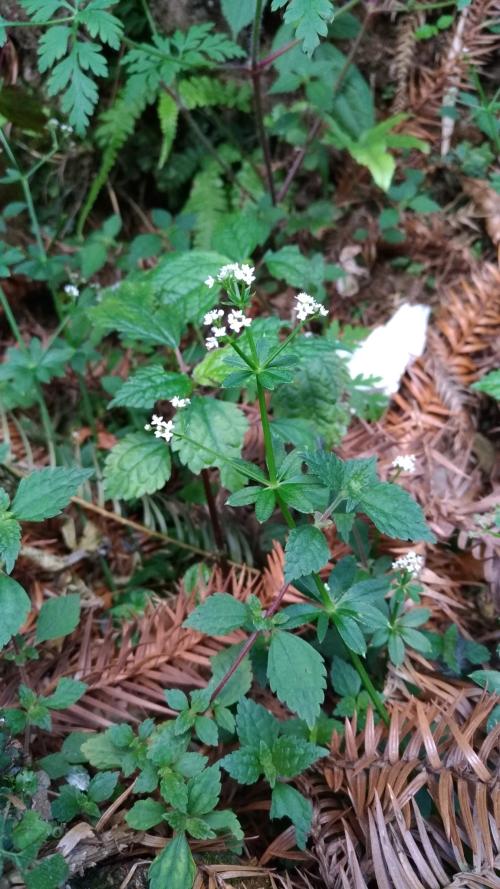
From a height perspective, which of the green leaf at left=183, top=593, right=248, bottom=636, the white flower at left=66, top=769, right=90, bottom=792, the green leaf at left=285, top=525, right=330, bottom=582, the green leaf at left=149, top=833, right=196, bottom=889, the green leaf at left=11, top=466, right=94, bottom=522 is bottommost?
the white flower at left=66, top=769, right=90, bottom=792

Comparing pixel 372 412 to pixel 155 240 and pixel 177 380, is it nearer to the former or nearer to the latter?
pixel 177 380

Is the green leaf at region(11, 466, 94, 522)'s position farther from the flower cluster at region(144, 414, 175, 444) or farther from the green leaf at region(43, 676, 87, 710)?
the green leaf at region(43, 676, 87, 710)

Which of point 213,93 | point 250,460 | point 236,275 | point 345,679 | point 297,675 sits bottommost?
point 345,679

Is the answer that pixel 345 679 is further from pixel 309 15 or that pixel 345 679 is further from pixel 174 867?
pixel 309 15

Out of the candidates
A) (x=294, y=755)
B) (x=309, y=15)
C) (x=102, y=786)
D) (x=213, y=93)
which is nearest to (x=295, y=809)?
(x=294, y=755)

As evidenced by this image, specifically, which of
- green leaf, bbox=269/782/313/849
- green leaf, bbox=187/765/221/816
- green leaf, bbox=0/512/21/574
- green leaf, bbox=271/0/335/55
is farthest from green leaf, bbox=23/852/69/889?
green leaf, bbox=271/0/335/55
